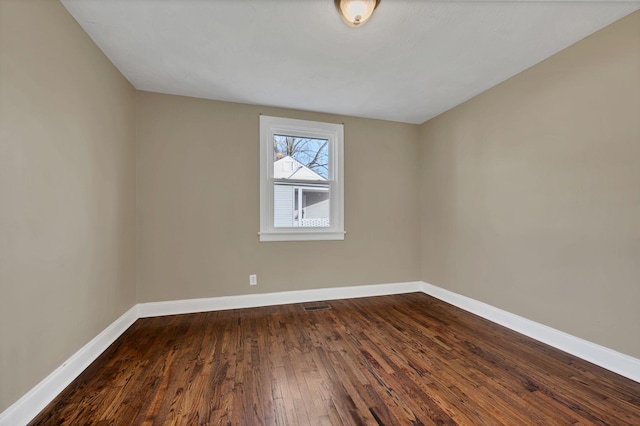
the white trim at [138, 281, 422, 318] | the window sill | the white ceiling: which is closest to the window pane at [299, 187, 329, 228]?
the window sill

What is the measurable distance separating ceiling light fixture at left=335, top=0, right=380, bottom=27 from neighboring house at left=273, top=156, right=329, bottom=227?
6.03 ft

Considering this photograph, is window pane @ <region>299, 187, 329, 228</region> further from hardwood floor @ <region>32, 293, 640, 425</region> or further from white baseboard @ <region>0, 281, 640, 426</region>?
hardwood floor @ <region>32, 293, 640, 425</region>

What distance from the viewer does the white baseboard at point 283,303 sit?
4.79 ft

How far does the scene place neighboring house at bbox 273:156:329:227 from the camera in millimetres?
3256

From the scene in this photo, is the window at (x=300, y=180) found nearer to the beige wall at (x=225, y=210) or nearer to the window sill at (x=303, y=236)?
the window sill at (x=303, y=236)

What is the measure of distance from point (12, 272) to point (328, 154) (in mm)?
2947

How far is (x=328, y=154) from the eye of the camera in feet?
11.4

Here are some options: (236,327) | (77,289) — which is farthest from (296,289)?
(77,289)

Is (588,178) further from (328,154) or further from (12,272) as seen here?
(12,272)

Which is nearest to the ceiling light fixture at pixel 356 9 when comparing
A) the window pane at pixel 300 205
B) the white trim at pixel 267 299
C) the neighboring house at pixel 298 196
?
the neighboring house at pixel 298 196

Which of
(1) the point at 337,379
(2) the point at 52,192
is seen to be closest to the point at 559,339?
(1) the point at 337,379

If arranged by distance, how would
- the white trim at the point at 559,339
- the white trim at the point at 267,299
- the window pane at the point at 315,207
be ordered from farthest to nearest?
the window pane at the point at 315,207 → the white trim at the point at 267,299 → the white trim at the point at 559,339

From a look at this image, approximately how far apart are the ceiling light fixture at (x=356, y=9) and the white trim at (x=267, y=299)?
279 centimetres

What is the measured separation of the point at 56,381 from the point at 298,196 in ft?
8.31
